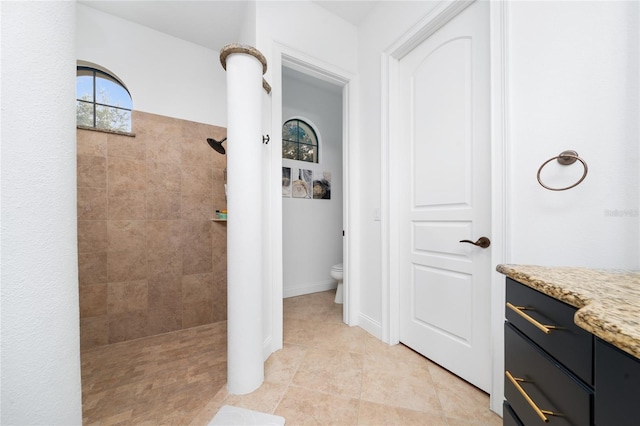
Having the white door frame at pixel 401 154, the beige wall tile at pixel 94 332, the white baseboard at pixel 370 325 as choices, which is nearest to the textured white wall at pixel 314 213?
the white baseboard at pixel 370 325

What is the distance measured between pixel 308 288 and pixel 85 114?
281 centimetres

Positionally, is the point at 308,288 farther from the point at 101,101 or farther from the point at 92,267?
the point at 101,101

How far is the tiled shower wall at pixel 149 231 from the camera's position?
6.10ft

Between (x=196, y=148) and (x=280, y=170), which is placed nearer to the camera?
(x=280, y=170)

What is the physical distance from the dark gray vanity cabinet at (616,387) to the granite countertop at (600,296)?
36 mm

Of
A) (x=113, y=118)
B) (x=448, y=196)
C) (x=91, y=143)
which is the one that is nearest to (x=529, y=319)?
(x=448, y=196)

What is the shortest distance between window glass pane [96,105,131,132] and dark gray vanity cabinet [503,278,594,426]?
2.86 meters

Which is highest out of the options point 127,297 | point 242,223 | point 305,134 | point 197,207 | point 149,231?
point 305,134

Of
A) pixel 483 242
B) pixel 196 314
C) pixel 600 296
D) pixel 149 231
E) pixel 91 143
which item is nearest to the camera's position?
pixel 600 296

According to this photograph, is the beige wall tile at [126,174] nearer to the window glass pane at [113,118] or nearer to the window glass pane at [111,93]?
the window glass pane at [113,118]

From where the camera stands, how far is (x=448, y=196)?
1469 mm

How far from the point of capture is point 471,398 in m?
1.25

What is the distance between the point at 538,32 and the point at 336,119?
247cm

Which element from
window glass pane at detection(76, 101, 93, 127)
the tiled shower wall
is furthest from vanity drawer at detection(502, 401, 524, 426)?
window glass pane at detection(76, 101, 93, 127)
